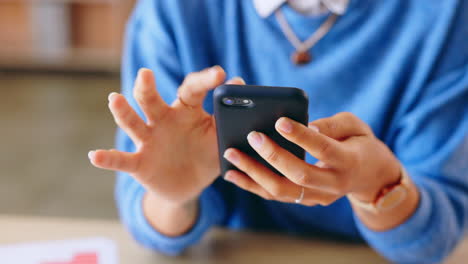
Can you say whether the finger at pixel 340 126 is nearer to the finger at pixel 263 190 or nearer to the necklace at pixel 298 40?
the finger at pixel 263 190

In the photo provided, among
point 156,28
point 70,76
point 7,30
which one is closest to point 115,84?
point 70,76

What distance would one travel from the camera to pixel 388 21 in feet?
2.34

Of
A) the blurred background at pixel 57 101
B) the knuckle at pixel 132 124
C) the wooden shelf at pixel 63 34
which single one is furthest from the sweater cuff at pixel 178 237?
the wooden shelf at pixel 63 34

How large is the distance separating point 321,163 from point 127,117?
21cm

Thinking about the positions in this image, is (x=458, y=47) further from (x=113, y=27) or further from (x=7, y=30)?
(x=7, y=30)

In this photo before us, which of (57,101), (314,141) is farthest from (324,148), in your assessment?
(57,101)

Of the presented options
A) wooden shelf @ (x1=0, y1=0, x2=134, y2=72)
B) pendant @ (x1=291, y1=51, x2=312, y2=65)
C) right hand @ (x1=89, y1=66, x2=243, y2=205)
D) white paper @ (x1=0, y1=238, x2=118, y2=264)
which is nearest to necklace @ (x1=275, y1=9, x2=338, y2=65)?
pendant @ (x1=291, y1=51, x2=312, y2=65)

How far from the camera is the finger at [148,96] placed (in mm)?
502

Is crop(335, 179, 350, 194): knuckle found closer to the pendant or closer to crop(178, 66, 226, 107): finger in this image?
crop(178, 66, 226, 107): finger

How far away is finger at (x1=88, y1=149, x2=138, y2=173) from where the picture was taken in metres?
0.49

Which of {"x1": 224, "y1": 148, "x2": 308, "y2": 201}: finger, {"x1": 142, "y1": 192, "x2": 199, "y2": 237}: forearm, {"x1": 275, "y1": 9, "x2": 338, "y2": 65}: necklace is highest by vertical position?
{"x1": 275, "y1": 9, "x2": 338, "y2": 65}: necklace

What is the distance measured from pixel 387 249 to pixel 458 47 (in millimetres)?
298

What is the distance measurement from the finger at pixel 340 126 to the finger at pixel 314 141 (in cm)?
2

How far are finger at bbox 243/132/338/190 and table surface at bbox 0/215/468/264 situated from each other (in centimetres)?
22
